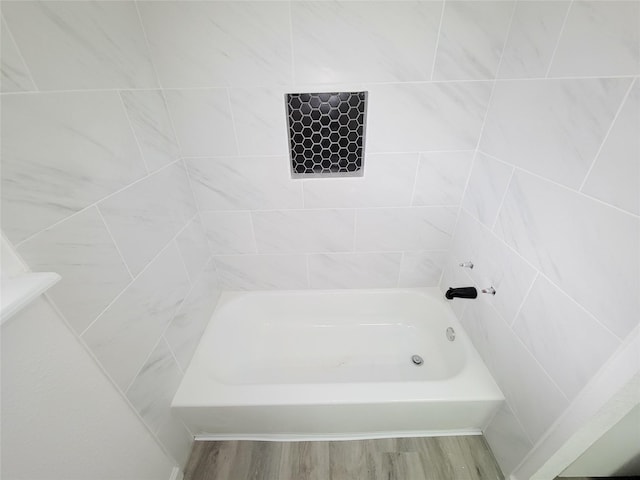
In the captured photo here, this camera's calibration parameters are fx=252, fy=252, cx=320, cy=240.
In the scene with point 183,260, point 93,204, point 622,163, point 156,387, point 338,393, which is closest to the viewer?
point 622,163

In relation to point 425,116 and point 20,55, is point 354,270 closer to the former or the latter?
point 425,116

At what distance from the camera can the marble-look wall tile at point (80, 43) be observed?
0.55 m

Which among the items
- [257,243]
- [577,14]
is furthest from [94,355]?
[577,14]

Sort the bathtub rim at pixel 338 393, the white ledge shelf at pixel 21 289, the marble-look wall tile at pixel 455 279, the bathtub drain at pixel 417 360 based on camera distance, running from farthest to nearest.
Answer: the bathtub drain at pixel 417 360
the marble-look wall tile at pixel 455 279
the bathtub rim at pixel 338 393
the white ledge shelf at pixel 21 289

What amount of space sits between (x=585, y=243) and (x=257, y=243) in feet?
4.07

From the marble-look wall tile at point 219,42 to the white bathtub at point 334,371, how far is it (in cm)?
110

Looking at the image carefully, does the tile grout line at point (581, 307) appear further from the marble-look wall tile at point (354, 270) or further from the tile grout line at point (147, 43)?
the tile grout line at point (147, 43)

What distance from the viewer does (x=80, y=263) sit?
2.05ft

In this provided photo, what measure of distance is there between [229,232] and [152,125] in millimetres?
566

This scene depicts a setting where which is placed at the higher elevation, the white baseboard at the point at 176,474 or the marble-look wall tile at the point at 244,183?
the marble-look wall tile at the point at 244,183

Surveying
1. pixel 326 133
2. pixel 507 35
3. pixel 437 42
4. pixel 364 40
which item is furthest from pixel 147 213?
pixel 507 35

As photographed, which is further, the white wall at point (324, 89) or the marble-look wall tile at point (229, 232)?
the marble-look wall tile at point (229, 232)

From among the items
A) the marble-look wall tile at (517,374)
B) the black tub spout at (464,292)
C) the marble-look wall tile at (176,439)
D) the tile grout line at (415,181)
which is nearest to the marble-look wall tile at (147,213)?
the marble-look wall tile at (176,439)

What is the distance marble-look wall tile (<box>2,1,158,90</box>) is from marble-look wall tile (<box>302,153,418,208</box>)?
742mm
